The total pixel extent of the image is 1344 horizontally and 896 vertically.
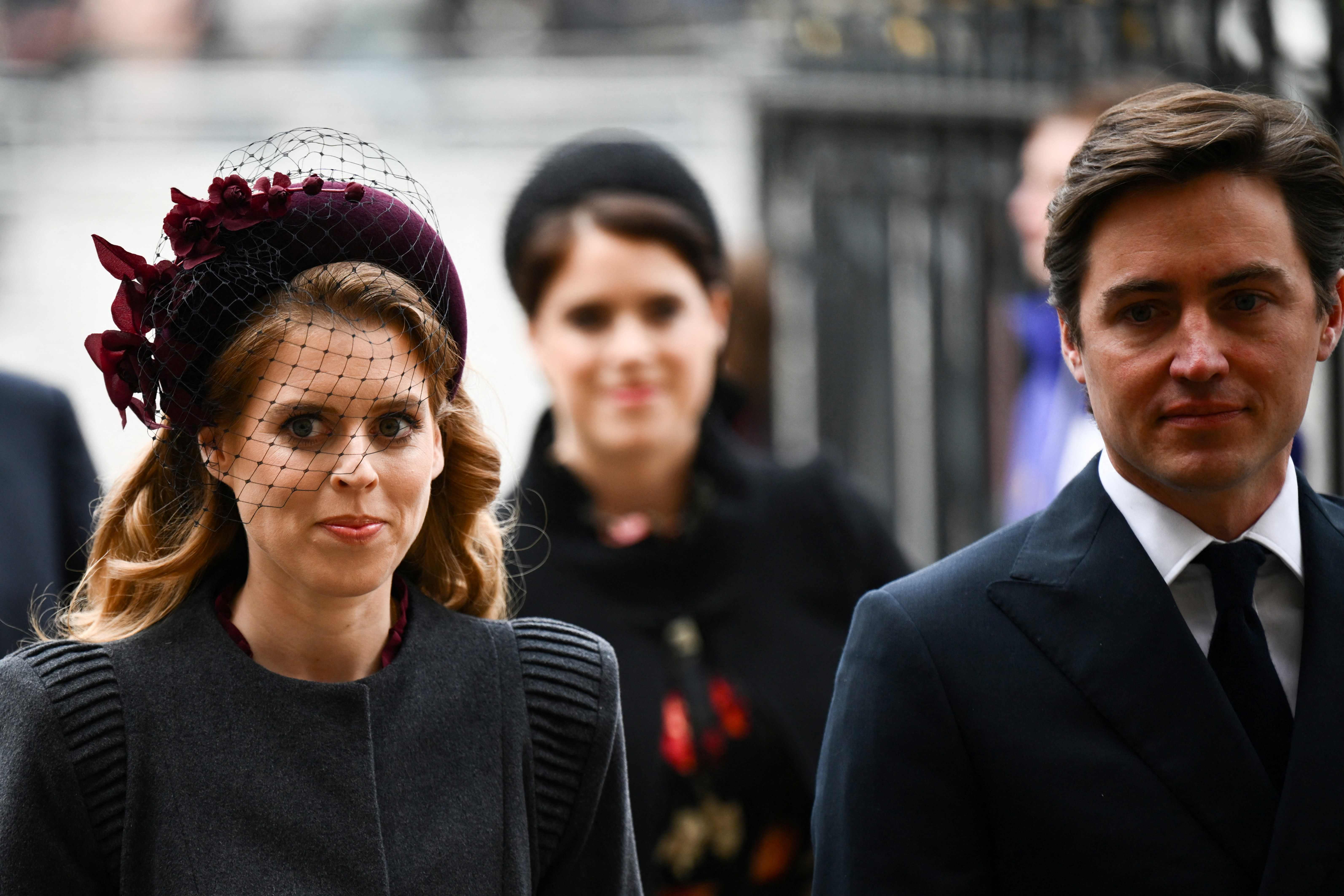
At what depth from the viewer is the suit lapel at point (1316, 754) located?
2.28 m

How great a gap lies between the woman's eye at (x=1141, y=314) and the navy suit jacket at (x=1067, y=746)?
0.31m

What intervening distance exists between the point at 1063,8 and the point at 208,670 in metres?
4.11

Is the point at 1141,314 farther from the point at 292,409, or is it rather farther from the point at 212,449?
→ the point at 212,449

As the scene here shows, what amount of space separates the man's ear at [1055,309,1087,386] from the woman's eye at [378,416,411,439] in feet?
3.38

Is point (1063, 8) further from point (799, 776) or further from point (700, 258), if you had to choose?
point (799, 776)

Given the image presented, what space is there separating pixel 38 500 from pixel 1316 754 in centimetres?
264

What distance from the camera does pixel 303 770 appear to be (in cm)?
243

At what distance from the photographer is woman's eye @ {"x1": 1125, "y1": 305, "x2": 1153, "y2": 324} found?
244cm

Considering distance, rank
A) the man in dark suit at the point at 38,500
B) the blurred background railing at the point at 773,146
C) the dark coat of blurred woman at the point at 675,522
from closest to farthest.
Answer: the man in dark suit at the point at 38,500 → the dark coat of blurred woman at the point at 675,522 → the blurred background railing at the point at 773,146

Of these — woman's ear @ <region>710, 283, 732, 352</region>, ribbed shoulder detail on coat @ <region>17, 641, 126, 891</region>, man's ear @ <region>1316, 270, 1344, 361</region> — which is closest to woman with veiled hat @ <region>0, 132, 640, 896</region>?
ribbed shoulder detail on coat @ <region>17, 641, 126, 891</region>

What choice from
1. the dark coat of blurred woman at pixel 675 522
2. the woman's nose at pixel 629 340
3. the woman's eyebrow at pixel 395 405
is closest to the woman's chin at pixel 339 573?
the woman's eyebrow at pixel 395 405

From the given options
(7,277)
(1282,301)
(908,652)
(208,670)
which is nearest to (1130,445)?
(1282,301)

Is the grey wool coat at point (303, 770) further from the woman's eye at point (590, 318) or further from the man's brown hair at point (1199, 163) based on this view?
the woman's eye at point (590, 318)

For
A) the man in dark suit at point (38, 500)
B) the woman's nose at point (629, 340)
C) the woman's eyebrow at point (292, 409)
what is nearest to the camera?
the woman's eyebrow at point (292, 409)
